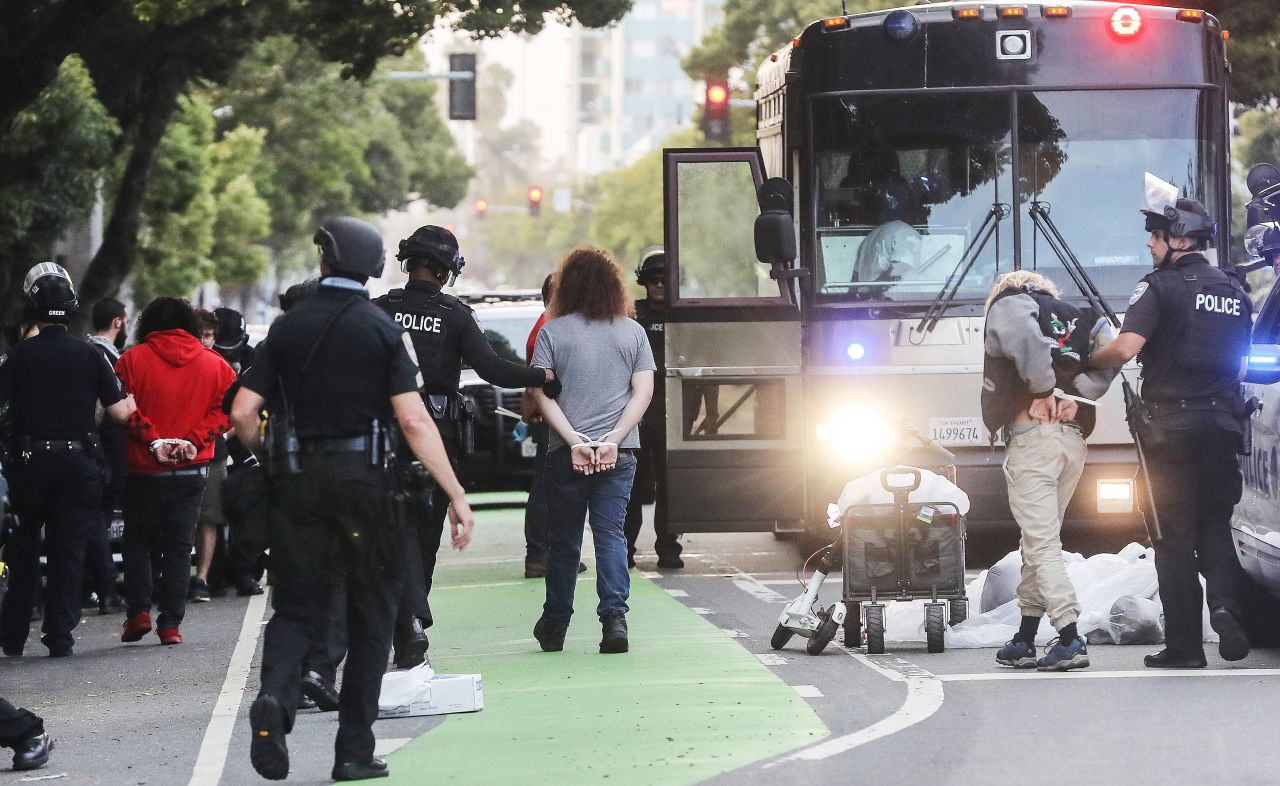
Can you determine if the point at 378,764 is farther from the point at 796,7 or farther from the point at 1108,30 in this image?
the point at 796,7

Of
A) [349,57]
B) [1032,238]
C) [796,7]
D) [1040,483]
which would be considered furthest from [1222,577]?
[796,7]

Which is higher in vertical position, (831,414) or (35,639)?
(831,414)

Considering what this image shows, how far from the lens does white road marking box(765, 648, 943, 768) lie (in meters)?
7.48

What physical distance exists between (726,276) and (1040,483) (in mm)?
4548

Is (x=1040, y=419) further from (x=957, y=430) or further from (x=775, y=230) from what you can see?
(x=957, y=430)

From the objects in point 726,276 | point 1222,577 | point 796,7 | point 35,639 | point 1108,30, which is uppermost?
point 796,7

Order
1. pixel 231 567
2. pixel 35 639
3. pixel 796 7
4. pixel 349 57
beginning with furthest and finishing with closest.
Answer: pixel 796 7 → pixel 349 57 → pixel 231 567 → pixel 35 639

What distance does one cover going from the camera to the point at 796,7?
54.1 metres

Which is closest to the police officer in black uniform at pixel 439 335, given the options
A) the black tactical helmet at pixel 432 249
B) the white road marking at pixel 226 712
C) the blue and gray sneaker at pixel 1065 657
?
the black tactical helmet at pixel 432 249

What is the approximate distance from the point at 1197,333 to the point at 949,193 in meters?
3.89

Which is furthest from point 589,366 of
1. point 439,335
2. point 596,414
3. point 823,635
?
point 823,635

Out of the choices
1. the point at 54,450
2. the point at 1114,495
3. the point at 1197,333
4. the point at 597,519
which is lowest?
the point at 1114,495

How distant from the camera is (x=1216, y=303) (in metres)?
9.34

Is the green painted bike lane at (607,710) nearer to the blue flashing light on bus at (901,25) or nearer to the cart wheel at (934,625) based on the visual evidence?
the cart wheel at (934,625)
